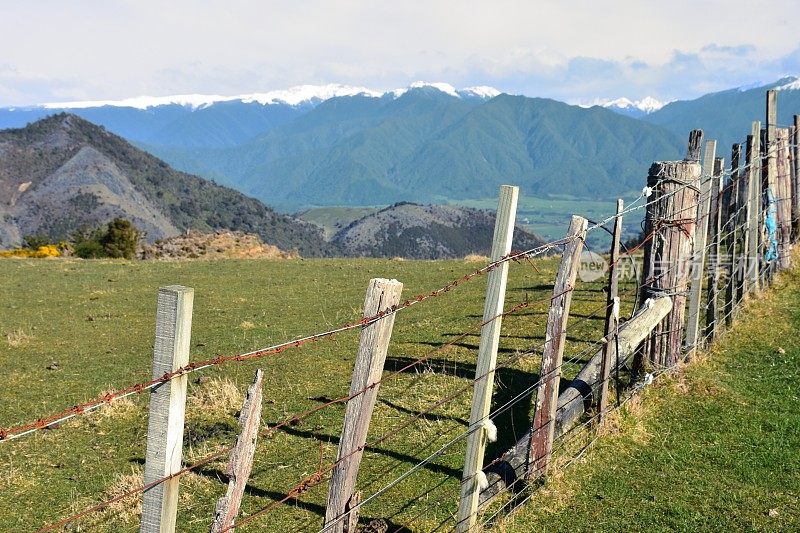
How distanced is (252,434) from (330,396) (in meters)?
6.45

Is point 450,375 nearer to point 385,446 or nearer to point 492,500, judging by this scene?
point 385,446

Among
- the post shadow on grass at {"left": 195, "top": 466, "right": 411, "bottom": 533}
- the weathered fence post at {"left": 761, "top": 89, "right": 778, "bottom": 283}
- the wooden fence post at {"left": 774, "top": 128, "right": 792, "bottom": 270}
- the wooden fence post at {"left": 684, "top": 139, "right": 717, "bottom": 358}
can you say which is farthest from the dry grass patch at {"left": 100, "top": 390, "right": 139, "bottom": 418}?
the wooden fence post at {"left": 774, "top": 128, "right": 792, "bottom": 270}

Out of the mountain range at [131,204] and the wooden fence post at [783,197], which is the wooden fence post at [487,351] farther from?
the mountain range at [131,204]

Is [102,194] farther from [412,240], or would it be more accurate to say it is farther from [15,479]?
[15,479]

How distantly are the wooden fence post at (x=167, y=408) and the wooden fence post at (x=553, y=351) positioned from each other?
3.87 meters

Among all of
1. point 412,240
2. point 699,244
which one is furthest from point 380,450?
point 412,240

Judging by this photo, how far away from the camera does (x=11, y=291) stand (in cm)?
2180

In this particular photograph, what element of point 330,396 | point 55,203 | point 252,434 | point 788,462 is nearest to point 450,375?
point 330,396

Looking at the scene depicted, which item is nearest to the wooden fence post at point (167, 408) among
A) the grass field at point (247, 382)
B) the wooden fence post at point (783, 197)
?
the grass field at point (247, 382)

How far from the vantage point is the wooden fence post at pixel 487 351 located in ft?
17.4

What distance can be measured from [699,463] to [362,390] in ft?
15.9

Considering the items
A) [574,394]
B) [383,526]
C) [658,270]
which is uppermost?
[658,270]

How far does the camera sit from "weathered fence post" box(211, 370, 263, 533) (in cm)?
432

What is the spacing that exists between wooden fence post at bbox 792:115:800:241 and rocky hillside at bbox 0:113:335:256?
120 meters
